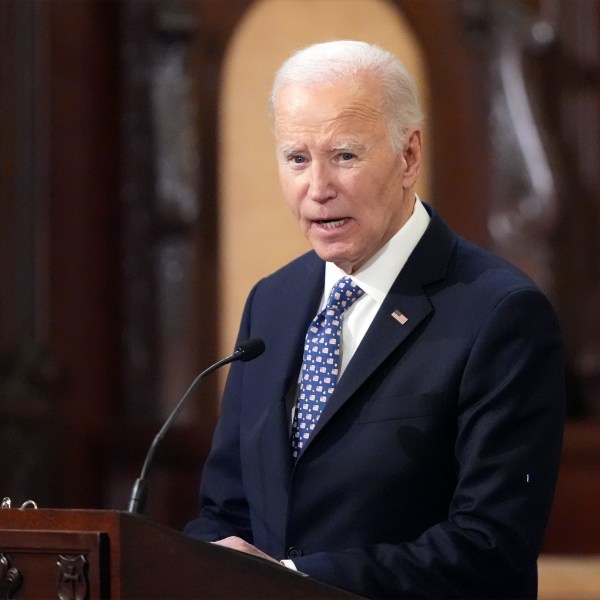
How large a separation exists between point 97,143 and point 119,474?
1338 mm

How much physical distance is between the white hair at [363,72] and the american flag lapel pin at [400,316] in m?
0.29

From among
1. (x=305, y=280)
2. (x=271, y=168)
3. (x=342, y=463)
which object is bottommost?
(x=342, y=463)

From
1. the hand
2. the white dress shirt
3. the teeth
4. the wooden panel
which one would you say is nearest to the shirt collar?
the white dress shirt

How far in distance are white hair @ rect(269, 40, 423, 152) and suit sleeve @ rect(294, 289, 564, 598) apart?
380mm

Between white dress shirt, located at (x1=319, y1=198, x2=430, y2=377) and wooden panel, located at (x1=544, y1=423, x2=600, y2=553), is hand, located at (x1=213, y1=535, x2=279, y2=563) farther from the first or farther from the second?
wooden panel, located at (x1=544, y1=423, x2=600, y2=553)

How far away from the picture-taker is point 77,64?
536 centimetres

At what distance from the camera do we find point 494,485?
2.09 m

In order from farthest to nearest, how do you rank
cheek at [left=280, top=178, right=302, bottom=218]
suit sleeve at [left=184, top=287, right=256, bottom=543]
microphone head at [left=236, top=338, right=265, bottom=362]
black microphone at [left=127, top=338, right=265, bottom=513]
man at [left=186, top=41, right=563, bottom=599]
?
suit sleeve at [left=184, top=287, right=256, bottom=543] → cheek at [left=280, top=178, right=302, bottom=218] → microphone head at [left=236, top=338, right=265, bottom=362] → man at [left=186, top=41, right=563, bottom=599] → black microphone at [left=127, top=338, right=265, bottom=513]

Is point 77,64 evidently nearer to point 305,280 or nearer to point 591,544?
point 591,544

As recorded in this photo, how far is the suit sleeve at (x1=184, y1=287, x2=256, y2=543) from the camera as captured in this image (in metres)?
2.47

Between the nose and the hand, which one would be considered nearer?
the hand

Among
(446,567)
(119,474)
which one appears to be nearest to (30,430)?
(119,474)

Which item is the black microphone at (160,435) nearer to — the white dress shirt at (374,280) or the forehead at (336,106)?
the white dress shirt at (374,280)

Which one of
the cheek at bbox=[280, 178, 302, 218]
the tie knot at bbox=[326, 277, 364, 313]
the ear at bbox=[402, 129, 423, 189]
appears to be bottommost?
the tie knot at bbox=[326, 277, 364, 313]
